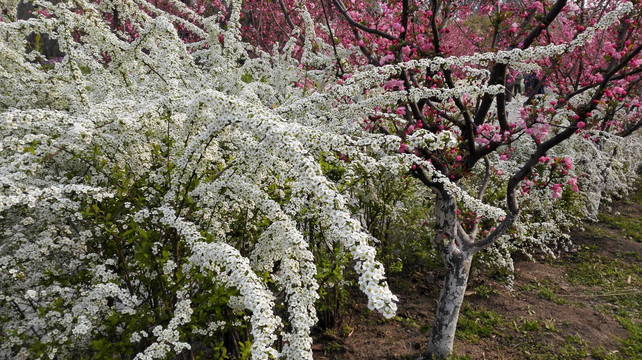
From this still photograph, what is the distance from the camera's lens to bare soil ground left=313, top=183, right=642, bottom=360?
13.9 ft

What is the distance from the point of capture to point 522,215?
5.81 m

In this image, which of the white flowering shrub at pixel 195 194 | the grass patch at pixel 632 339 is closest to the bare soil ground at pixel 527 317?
the grass patch at pixel 632 339

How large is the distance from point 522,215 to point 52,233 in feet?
19.6

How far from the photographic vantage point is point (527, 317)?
16.1 ft

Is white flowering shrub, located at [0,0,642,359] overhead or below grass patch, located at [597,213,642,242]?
below

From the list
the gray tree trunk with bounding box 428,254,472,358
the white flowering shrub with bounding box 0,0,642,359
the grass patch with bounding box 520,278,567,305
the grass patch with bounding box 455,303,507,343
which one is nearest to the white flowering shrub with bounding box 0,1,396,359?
the white flowering shrub with bounding box 0,0,642,359

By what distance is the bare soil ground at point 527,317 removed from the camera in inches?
167

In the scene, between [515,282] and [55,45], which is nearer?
[515,282]

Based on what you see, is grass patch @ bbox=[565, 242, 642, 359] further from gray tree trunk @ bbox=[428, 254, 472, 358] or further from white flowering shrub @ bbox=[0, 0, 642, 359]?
white flowering shrub @ bbox=[0, 0, 642, 359]

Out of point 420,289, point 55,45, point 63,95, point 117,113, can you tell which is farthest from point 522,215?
point 55,45

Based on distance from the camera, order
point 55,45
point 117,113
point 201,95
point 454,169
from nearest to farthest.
→ point 201,95 < point 117,113 < point 454,169 < point 55,45

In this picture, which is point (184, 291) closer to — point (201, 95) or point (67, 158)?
point (201, 95)

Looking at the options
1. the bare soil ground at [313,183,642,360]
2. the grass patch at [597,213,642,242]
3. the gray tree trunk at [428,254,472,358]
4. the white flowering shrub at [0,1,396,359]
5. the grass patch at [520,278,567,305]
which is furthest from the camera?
the grass patch at [597,213,642,242]

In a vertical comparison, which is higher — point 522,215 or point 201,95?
point 522,215
